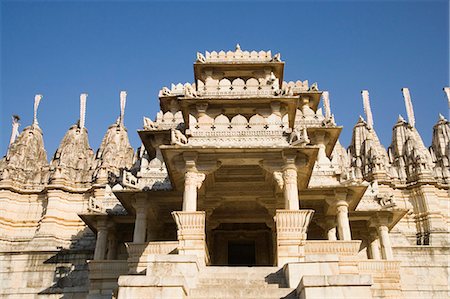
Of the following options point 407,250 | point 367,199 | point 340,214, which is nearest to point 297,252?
point 340,214

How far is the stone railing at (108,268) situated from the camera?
19.5 metres

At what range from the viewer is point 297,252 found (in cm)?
1434

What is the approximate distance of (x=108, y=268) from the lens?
19672 millimetres

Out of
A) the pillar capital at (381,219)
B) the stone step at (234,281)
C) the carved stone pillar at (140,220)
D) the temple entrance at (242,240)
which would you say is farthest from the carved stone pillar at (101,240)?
the pillar capital at (381,219)

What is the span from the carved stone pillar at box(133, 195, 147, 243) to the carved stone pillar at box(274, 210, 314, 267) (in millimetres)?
6677

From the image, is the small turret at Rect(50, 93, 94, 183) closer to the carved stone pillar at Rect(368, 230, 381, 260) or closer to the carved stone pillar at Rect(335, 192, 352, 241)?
the carved stone pillar at Rect(335, 192, 352, 241)

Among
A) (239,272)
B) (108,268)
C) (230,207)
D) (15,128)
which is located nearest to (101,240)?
(108,268)

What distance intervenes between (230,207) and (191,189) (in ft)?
18.3

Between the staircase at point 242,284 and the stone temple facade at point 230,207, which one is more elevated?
Answer: the stone temple facade at point 230,207

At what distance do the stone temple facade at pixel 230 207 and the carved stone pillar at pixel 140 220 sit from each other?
0.05m

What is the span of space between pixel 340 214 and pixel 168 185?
7.69m

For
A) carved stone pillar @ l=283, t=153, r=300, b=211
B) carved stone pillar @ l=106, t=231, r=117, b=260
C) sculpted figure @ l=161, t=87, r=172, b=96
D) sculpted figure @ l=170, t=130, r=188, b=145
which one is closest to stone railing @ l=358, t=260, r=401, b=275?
carved stone pillar @ l=283, t=153, r=300, b=211

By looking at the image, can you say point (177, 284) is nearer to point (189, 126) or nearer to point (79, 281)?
point (189, 126)

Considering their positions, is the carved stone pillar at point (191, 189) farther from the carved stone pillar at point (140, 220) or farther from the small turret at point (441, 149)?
the small turret at point (441, 149)
